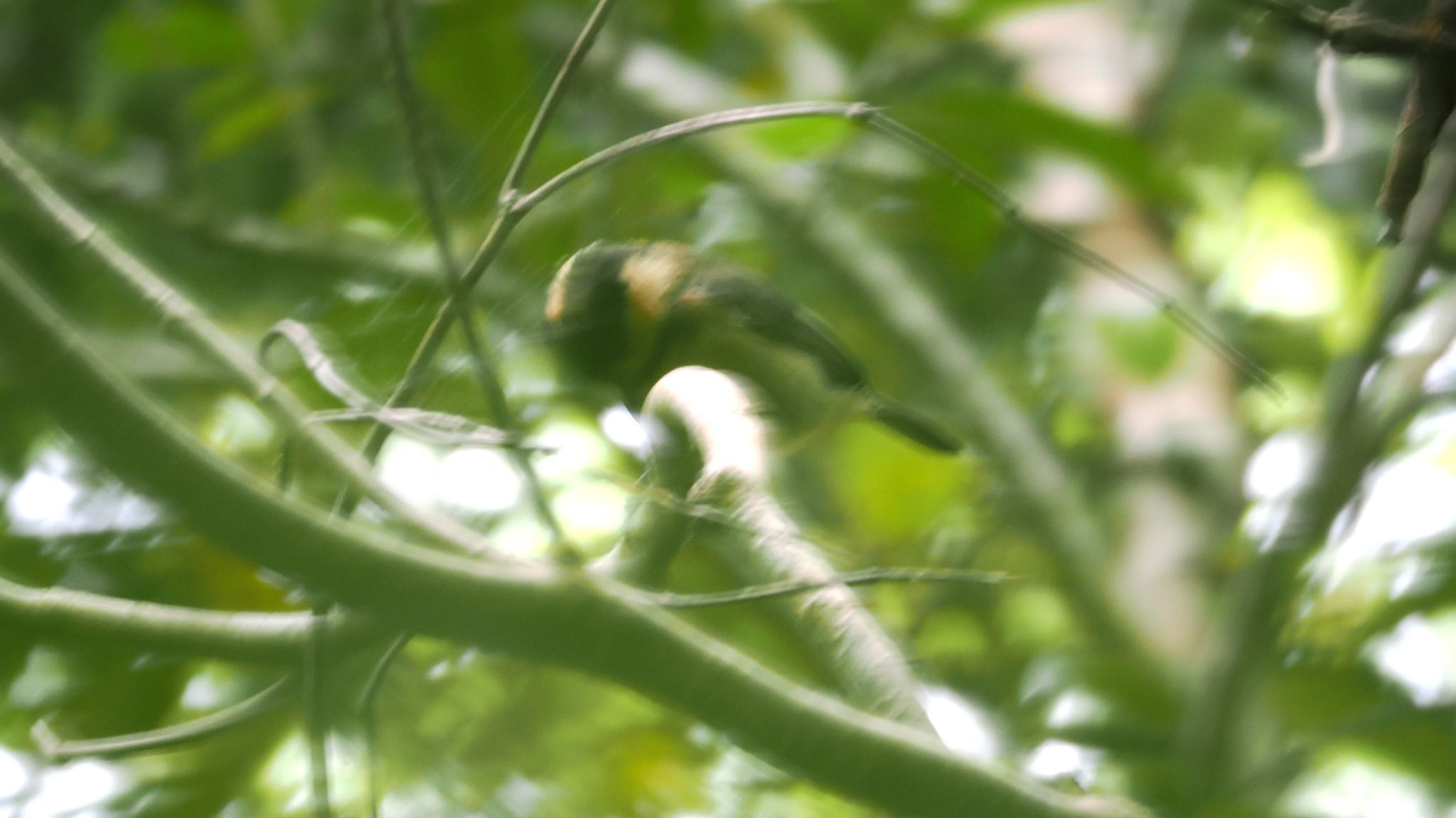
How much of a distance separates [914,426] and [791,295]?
28.3 inches

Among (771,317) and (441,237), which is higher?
(771,317)

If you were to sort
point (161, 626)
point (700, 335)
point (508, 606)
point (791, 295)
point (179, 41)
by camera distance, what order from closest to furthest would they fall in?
point (508, 606) < point (161, 626) < point (700, 335) < point (179, 41) < point (791, 295)

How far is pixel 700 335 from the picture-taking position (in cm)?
169

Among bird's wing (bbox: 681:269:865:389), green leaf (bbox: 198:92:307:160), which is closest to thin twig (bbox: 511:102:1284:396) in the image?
bird's wing (bbox: 681:269:865:389)

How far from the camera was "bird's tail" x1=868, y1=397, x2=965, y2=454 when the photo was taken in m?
1.84

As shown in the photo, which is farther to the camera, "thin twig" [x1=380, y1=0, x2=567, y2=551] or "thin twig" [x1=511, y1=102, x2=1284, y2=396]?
"thin twig" [x1=511, y1=102, x2=1284, y2=396]

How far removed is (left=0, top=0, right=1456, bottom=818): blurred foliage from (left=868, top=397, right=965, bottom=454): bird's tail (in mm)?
50

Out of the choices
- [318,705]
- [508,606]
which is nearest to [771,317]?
[318,705]

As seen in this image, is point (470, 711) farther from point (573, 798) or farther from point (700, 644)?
point (700, 644)

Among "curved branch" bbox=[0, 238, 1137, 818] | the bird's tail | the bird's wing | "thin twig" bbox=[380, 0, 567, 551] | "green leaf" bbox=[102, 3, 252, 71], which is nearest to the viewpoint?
"curved branch" bbox=[0, 238, 1137, 818]

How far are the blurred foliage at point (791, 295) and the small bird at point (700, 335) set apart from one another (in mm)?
56

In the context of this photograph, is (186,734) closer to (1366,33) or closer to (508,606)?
(508,606)

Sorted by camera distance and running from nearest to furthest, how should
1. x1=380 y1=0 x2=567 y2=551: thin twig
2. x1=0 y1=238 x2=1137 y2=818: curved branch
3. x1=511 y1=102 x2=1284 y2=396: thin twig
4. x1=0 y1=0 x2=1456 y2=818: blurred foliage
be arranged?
x1=0 y1=238 x2=1137 y2=818: curved branch < x1=380 y1=0 x2=567 y2=551: thin twig < x1=511 y1=102 x2=1284 y2=396: thin twig < x1=0 y1=0 x2=1456 y2=818: blurred foliage

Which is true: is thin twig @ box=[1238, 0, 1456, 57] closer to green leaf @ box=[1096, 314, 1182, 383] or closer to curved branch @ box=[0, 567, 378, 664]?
curved branch @ box=[0, 567, 378, 664]
